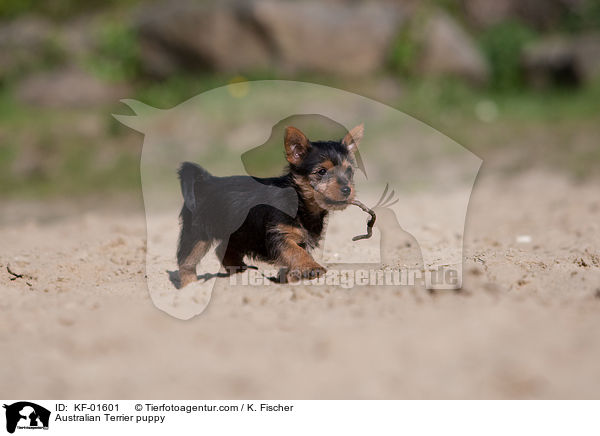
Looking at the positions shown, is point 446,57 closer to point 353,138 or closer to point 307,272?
point 353,138

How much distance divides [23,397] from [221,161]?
8902 millimetres

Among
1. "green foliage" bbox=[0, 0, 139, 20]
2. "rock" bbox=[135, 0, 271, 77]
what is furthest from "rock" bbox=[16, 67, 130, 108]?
"green foliage" bbox=[0, 0, 139, 20]

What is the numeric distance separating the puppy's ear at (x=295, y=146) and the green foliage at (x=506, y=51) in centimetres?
1244

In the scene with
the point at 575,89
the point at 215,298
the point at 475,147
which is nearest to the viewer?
the point at 215,298

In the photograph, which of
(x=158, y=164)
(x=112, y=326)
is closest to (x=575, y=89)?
(x=158, y=164)

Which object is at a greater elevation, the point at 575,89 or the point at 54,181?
the point at 575,89

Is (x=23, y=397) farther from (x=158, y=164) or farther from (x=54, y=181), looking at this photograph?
(x=54, y=181)

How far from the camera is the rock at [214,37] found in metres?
14.9

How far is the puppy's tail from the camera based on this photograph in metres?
4.91

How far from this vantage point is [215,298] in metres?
4.36

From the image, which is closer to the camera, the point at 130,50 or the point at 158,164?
the point at 158,164

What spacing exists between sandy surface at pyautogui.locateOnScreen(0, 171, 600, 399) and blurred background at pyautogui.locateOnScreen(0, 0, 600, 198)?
320 inches

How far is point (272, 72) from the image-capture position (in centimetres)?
1473
